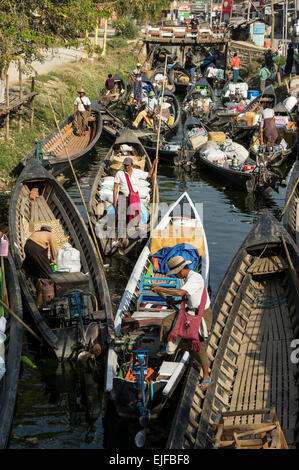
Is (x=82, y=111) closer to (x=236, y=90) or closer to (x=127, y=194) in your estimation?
(x=127, y=194)

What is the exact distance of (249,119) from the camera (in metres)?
29.5

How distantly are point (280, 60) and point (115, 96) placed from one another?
1475cm

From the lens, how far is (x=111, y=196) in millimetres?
18391

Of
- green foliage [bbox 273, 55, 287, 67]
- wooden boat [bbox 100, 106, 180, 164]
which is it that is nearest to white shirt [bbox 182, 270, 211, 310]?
wooden boat [bbox 100, 106, 180, 164]

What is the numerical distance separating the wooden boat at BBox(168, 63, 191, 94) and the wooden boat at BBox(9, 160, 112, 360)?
29.4 metres

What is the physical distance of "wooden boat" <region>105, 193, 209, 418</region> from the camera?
9.68 metres

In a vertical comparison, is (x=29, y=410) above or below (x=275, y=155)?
below

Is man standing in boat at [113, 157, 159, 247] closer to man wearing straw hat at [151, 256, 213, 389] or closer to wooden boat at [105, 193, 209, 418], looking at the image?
wooden boat at [105, 193, 209, 418]

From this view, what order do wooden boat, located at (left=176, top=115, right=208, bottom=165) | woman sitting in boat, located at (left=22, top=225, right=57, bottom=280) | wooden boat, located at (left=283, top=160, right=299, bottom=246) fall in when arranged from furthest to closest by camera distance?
wooden boat, located at (left=176, top=115, right=208, bottom=165) < wooden boat, located at (left=283, top=160, right=299, bottom=246) < woman sitting in boat, located at (left=22, top=225, right=57, bottom=280)
